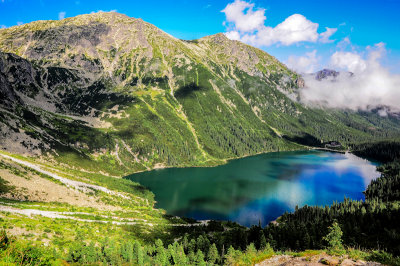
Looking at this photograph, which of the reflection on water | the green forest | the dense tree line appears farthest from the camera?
the reflection on water

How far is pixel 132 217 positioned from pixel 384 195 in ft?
512

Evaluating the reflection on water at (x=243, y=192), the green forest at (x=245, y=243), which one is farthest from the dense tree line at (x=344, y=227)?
the reflection on water at (x=243, y=192)

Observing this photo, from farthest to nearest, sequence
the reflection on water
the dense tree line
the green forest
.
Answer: the reflection on water → the dense tree line → the green forest

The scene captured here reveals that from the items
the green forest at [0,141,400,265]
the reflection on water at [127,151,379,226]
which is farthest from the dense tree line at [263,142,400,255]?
the reflection on water at [127,151,379,226]

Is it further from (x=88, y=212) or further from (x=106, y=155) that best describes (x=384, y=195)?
(x=106, y=155)

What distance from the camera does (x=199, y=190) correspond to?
149750mm

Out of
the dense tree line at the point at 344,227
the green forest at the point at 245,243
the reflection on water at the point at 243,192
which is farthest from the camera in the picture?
the reflection on water at the point at 243,192

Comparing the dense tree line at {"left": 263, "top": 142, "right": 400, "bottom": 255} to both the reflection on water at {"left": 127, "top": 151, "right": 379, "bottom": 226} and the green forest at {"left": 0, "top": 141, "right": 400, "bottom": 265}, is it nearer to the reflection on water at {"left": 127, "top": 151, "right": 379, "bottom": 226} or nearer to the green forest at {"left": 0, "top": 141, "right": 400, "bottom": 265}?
the green forest at {"left": 0, "top": 141, "right": 400, "bottom": 265}

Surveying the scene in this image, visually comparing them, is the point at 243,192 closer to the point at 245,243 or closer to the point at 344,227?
the point at 344,227

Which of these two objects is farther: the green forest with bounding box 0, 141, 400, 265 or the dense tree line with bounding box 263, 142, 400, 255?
the dense tree line with bounding box 263, 142, 400, 255

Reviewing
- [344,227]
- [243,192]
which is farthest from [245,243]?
[243,192]

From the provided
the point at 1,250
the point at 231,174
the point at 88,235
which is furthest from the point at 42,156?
the point at 1,250

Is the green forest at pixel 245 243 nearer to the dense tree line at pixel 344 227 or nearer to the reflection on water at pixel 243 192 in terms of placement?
the dense tree line at pixel 344 227

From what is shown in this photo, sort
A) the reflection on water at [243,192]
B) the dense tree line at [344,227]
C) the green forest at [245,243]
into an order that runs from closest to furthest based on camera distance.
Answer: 1. the green forest at [245,243]
2. the dense tree line at [344,227]
3. the reflection on water at [243,192]
